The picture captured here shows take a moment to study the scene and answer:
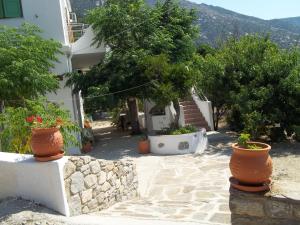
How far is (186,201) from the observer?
849 centimetres

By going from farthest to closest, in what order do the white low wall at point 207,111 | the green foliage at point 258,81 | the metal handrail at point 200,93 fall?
the metal handrail at point 200,93 < the white low wall at point 207,111 < the green foliage at point 258,81

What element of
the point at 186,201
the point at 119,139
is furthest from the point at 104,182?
the point at 119,139

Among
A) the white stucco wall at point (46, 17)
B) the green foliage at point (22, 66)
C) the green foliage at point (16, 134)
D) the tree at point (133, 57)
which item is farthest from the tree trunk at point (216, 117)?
the green foliage at point (16, 134)

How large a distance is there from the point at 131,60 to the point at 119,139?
4.61 m

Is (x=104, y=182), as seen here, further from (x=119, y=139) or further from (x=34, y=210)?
(x=119, y=139)

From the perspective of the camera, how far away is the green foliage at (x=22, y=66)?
11443 mm

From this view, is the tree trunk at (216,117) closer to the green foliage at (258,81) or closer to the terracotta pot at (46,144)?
the green foliage at (258,81)

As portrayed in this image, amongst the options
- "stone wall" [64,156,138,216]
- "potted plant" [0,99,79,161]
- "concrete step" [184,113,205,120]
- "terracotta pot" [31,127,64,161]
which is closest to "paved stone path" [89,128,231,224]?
"stone wall" [64,156,138,216]

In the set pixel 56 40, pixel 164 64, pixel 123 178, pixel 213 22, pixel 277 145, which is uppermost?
pixel 213 22

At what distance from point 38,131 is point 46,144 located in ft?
1.00

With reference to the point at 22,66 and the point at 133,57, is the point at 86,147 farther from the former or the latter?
the point at 22,66

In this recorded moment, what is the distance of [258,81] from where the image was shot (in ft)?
50.6

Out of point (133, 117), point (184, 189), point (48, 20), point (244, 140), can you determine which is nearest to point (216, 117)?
point (133, 117)

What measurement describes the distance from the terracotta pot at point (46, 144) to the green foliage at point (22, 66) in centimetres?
560
